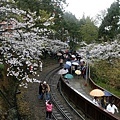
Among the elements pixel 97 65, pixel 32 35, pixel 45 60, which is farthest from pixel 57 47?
pixel 32 35

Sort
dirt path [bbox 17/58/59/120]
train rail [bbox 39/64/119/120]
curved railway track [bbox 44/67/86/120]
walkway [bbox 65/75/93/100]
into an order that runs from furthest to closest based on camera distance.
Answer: walkway [bbox 65/75/93/100] < dirt path [bbox 17/58/59/120] < curved railway track [bbox 44/67/86/120] < train rail [bbox 39/64/119/120]

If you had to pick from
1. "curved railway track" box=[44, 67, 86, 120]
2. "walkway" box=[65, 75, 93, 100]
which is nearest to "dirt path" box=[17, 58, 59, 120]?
"curved railway track" box=[44, 67, 86, 120]

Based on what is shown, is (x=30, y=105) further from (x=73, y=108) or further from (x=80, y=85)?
(x=80, y=85)

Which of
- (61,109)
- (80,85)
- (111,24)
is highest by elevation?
(111,24)

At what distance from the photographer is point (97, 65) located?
34469mm

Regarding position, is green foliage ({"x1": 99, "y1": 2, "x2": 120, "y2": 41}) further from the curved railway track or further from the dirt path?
the dirt path

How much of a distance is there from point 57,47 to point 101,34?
873 cm

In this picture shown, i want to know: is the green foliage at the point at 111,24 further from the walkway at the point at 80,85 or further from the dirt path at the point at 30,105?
the dirt path at the point at 30,105

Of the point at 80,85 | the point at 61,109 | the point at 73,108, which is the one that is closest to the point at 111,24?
the point at 80,85

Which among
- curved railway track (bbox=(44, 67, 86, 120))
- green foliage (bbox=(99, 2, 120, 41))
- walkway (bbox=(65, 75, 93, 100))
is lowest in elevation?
curved railway track (bbox=(44, 67, 86, 120))

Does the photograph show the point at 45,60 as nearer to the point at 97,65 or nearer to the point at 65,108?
the point at 97,65

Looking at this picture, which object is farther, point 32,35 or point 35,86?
point 35,86

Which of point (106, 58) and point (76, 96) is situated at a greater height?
point (106, 58)

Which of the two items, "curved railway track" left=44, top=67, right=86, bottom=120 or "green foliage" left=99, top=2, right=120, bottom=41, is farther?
"green foliage" left=99, top=2, right=120, bottom=41
